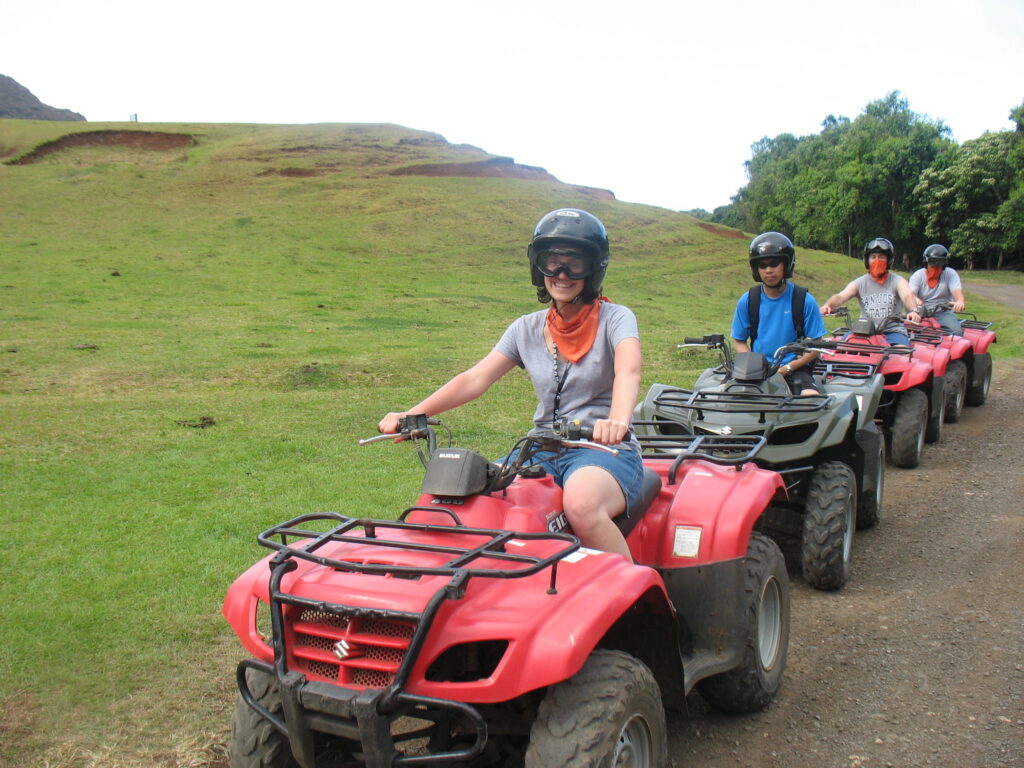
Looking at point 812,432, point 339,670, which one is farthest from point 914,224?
point 339,670

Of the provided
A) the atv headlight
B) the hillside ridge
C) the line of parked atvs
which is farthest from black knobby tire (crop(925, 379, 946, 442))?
the hillside ridge

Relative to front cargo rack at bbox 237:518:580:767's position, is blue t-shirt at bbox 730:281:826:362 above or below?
above

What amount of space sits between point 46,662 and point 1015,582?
550cm

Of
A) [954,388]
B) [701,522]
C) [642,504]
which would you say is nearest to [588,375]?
[642,504]

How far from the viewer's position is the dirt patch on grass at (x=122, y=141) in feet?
→ 191

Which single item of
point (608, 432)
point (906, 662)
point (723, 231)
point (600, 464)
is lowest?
point (906, 662)

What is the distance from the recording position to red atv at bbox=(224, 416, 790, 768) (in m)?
2.68

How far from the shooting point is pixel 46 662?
458 centimetres

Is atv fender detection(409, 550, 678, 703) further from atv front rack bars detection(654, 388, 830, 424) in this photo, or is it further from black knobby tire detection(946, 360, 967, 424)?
black knobby tire detection(946, 360, 967, 424)

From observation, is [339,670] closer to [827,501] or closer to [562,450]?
[562,450]

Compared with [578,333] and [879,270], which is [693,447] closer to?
[578,333]

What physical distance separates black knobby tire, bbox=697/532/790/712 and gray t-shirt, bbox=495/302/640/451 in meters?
0.82

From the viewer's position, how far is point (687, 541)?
4.07 metres

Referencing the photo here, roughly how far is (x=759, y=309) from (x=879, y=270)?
11.6ft
